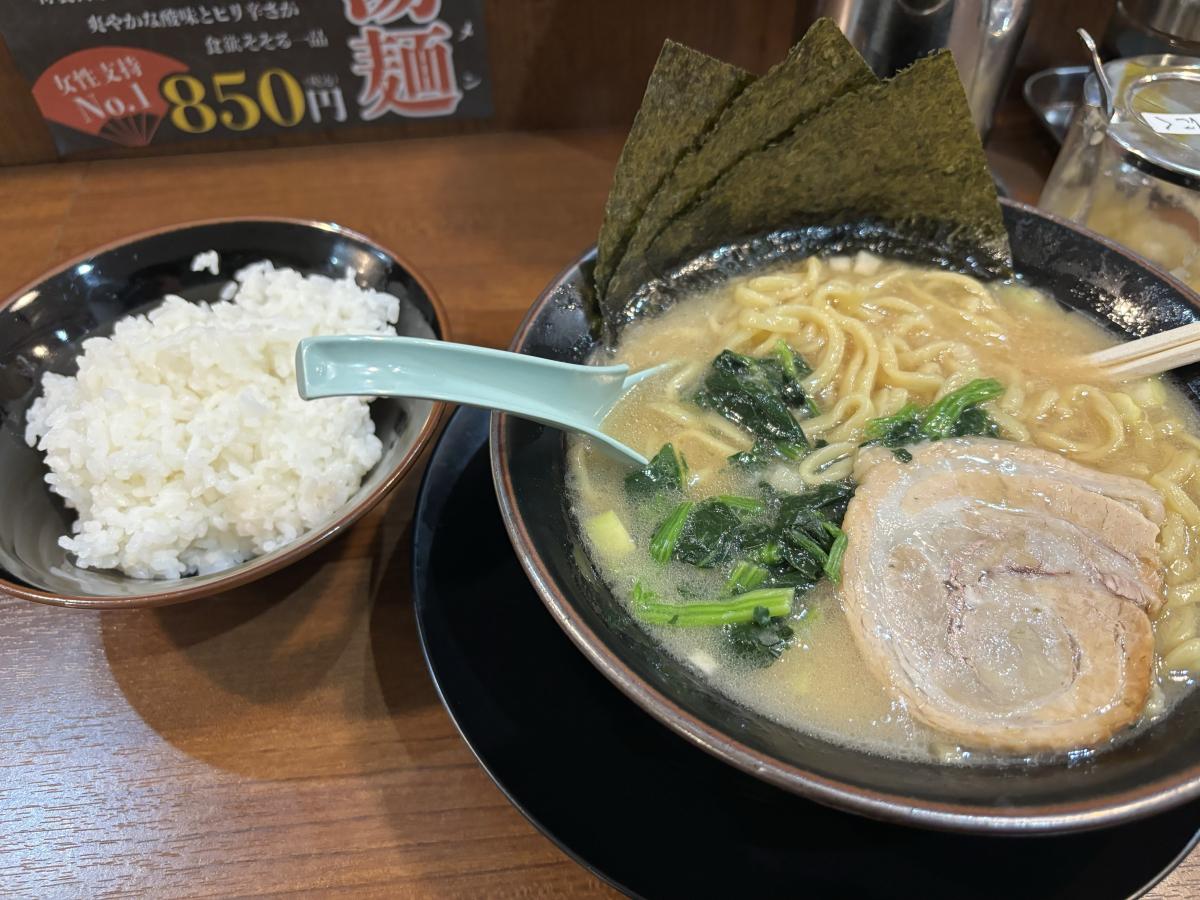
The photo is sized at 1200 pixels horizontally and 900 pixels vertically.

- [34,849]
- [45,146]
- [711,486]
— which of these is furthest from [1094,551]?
[45,146]

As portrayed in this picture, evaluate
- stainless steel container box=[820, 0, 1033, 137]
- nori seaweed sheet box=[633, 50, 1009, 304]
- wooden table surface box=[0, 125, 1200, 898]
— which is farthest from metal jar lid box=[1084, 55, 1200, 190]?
wooden table surface box=[0, 125, 1200, 898]

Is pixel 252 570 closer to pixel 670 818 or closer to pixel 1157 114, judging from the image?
pixel 670 818

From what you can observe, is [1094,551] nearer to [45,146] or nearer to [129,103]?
[129,103]

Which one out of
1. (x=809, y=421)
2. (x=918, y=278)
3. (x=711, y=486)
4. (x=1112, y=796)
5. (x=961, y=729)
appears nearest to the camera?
(x=1112, y=796)

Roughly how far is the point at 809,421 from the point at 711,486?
0.85 ft

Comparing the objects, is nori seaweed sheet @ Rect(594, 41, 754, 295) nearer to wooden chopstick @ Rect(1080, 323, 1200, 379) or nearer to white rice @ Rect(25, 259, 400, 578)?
white rice @ Rect(25, 259, 400, 578)

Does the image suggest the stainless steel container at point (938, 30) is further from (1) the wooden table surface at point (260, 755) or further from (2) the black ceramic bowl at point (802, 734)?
(1) the wooden table surface at point (260, 755)

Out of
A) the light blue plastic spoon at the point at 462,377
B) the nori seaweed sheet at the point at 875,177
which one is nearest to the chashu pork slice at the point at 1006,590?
the light blue plastic spoon at the point at 462,377

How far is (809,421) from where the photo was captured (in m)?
1.59

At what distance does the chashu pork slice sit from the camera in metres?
1.16

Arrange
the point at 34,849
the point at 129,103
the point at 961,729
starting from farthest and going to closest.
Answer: the point at 129,103
the point at 34,849
the point at 961,729

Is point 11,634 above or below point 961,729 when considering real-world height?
below

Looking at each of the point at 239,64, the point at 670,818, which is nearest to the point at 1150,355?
the point at 670,818

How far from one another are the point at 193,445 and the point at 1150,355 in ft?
5.96
